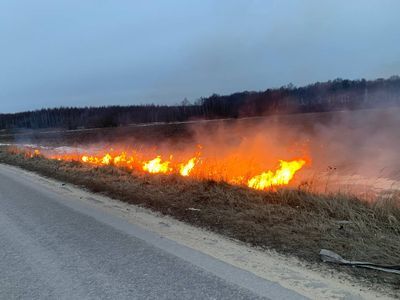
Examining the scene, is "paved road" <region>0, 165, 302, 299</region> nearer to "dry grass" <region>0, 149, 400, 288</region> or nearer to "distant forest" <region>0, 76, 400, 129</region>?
"dry grass" <region>0, 149, 400, 288</region>

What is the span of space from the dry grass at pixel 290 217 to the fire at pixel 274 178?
871mm

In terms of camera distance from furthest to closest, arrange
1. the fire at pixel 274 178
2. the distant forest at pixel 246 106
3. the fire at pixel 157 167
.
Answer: the distant forest at pixel 246 106, the fire at pixel 157 167, the fire at pixel 274 178

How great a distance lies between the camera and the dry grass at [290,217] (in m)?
5.92

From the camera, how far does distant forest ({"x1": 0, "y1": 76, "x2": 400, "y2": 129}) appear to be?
2816 inches

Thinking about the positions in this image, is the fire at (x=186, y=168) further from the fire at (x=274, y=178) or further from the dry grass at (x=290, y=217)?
the fire at (x=274, y=178)

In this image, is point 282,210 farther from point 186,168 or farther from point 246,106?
point 246,106

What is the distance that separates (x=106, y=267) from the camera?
5.53 m

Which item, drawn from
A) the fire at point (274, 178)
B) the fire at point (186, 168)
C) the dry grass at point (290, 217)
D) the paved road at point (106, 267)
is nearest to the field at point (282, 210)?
the dry grass at point (290, 217)

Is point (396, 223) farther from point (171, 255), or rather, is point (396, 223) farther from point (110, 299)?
point (110, 299)

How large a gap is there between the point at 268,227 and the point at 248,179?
4.55m

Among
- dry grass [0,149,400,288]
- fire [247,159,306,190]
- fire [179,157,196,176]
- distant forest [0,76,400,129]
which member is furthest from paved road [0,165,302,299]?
distant forest [0,76,400,129]

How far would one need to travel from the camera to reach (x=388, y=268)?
16.8ft

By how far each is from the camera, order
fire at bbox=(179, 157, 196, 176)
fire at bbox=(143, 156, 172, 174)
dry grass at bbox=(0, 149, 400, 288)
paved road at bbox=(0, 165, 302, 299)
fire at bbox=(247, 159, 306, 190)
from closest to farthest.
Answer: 1. paved road at bbox=(0, 165, 302, 299)
2. dry grass at bbox=(0, 149, 400, 288)
3. fire at bbox=(247, 159, 306, 190)
4. fire at bbox=(179, 157, 196, 176)
5. fire at bbox=(143, 156, 172, 174)

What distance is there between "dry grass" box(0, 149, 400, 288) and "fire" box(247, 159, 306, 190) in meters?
0.87
